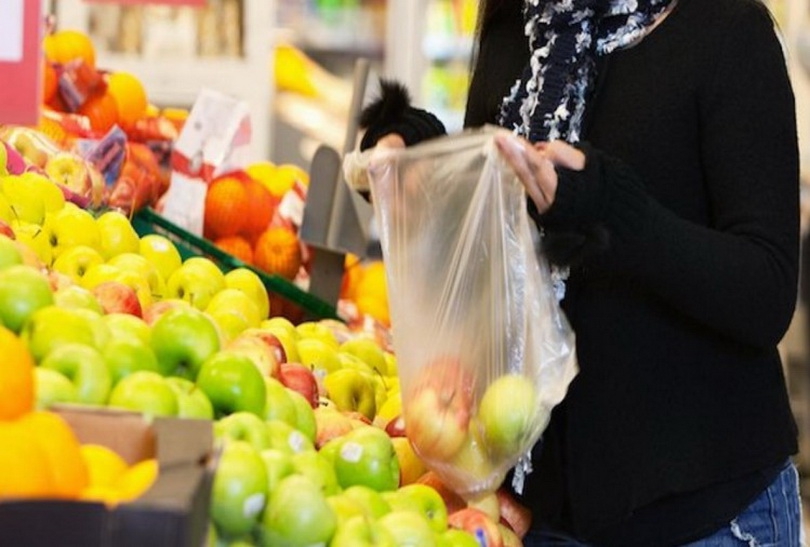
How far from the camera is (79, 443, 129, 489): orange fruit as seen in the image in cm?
115

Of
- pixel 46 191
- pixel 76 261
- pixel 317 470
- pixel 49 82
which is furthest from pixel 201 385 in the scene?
pixel 49 82

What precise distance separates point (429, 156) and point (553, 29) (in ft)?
0.76

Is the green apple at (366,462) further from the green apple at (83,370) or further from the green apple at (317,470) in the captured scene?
the green apple at (83,370)

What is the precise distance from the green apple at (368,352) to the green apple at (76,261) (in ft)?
1.30

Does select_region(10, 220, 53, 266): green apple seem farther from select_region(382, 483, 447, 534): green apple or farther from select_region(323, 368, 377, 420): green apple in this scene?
select_region(382, 483, 447, 534): green apple

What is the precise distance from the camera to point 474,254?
5.78 feet

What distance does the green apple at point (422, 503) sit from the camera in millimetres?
1592

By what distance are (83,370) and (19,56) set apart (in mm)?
445

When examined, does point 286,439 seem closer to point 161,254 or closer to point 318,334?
point 318,334

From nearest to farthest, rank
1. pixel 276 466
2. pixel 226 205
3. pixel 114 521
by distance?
1. pixel 114 521
2. pixel 276 466
3. pixel 226 205

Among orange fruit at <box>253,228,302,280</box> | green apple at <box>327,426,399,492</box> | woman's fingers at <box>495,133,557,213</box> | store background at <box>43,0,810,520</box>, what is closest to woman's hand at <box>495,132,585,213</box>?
woman's fingers at <box>495,133,557,213</box>

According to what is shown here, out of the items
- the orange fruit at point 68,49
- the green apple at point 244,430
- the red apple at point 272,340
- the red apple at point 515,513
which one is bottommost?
the red apple at point 515,513

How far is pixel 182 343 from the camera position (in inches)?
61.3

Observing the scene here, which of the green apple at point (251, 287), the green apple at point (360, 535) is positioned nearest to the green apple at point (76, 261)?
the green apple at point (251, 287)
